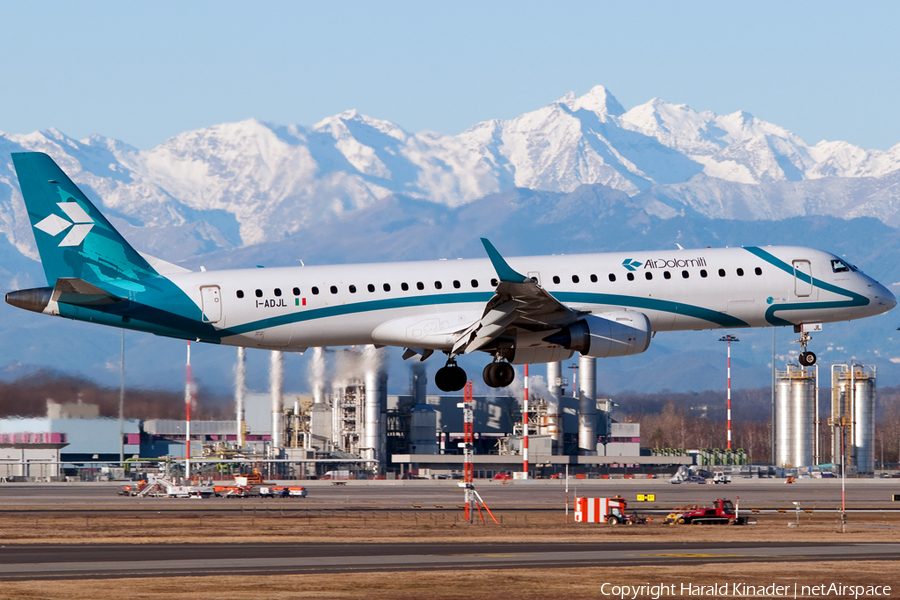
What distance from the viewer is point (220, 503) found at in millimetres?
83000

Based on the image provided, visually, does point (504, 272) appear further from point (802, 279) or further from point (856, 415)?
point (856, 415)

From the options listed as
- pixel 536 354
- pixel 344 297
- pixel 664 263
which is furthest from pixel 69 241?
pixel 664 263

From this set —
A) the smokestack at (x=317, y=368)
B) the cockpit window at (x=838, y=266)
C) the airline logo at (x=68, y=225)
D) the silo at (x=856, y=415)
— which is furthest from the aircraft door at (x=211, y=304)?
the silo at (x=856, y=415)

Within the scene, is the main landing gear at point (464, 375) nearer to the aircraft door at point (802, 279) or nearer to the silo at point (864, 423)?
the aircraft door at point (802, 279)

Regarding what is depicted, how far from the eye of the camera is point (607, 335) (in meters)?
51.1

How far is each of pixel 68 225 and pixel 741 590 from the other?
98.3ft

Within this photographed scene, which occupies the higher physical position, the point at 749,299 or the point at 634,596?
the point at 749,299

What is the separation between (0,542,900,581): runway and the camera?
40812 mm

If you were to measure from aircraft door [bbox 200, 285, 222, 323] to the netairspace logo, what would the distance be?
20.8 m

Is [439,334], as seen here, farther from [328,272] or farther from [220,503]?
[220,503]

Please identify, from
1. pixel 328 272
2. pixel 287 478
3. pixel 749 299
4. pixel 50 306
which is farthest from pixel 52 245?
pixel 287 478

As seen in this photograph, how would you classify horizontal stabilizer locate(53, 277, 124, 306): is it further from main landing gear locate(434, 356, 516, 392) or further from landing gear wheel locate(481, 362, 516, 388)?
landing gear wheel locate(481, 362, 516, 388)

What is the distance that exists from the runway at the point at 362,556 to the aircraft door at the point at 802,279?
10.5 metres

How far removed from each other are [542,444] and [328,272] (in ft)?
310
